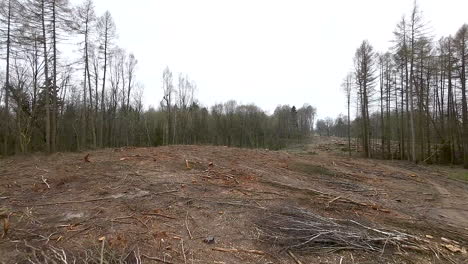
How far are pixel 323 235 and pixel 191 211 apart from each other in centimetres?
271

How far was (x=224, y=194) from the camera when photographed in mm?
7047

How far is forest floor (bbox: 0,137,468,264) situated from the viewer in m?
4.43

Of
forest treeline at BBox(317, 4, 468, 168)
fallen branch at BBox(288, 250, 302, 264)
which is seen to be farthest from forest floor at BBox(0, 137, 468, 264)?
forest treeline at BBox(317, 4, 468, 168)

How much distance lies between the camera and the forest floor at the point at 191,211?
4.43 m

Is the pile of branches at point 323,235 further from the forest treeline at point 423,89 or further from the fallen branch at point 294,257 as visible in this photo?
the forest treeline at point 423,89

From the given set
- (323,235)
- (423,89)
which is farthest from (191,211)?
(423,89)

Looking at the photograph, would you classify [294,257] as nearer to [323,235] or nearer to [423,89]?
[323,235]

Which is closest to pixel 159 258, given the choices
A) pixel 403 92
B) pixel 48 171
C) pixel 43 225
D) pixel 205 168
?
pixel 43 225

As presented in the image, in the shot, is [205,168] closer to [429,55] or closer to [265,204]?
[265,204]

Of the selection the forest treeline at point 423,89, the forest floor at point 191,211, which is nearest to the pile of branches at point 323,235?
the forest floor at point 191,211

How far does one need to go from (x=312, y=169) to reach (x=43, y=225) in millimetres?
9610

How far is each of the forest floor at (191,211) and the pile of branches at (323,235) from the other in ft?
0.33

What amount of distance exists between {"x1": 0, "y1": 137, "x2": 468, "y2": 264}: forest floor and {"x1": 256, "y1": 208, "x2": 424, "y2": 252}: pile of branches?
101 mm

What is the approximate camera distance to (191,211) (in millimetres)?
5945
